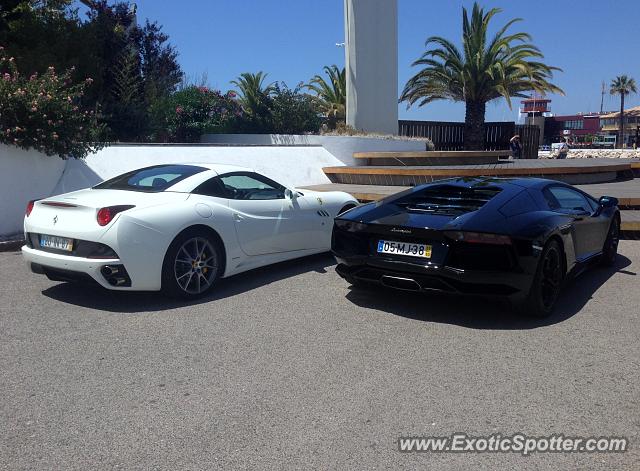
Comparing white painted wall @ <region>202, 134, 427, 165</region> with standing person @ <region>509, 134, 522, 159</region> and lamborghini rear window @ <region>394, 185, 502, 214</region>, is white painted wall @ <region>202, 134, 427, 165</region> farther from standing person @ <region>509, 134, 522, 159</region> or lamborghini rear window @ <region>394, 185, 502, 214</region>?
lamborghini rear window @ <region>394, 185, 502, 214</region>

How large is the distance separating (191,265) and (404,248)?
2059 millimetres

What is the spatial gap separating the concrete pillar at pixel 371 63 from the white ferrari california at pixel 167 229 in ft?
41.1

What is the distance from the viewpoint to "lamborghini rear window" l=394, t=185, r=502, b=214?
5.24 meters

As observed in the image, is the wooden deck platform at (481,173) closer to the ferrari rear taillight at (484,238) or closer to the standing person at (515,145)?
the ferrari rear taillight at (484,238)

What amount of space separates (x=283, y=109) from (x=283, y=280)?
1451 cm

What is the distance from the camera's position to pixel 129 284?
5191 millimetres

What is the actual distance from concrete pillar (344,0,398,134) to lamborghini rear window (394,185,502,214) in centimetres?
1329

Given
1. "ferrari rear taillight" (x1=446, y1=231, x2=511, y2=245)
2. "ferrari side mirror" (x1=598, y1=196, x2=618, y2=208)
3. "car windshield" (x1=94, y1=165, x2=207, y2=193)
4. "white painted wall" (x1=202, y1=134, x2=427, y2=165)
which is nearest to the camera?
"ferrari rear taillight" (x1=446, y1=231, x2=511, y2=245)

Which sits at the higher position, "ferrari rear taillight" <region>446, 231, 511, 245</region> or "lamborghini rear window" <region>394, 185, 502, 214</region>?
"lamborghini rear window" <region>394, 185, 502, 214</region>

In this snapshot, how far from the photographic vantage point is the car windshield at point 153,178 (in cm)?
592

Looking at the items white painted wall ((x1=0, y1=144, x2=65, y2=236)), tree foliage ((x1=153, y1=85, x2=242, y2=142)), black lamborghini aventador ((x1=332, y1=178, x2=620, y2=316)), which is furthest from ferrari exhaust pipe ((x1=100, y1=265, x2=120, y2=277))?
tree foliage ((x1=153, y1=85, x2=242, y2=142))

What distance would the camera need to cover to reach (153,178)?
6.11m

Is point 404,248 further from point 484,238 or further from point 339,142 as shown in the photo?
point 339,142

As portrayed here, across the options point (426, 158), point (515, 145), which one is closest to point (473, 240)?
point (426, 158)
